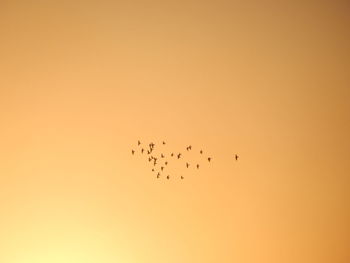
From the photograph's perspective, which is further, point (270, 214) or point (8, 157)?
point (270, 214)

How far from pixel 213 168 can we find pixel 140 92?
2.02 feet

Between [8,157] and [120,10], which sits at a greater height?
[120,10]

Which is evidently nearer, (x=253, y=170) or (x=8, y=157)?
(x=8, y=157)

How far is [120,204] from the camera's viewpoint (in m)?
2.07

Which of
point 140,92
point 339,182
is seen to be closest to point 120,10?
point 140,92

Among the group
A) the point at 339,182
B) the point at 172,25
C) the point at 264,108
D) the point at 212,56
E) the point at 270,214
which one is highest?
the point at 172,25

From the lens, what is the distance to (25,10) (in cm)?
209

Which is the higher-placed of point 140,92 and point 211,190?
point 140,92

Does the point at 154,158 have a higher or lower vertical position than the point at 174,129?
→ lower

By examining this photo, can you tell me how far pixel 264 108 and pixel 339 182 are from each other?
0.64m

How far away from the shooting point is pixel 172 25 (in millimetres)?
2189

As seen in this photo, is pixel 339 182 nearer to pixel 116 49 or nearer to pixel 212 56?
pixel 212 56

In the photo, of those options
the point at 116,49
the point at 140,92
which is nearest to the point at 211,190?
the point at 140,92

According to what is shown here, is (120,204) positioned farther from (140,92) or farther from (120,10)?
(120,10)
